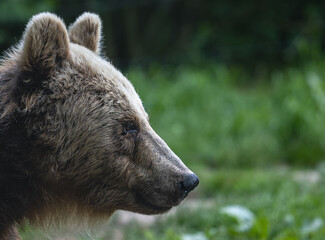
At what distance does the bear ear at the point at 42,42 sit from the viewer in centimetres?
311

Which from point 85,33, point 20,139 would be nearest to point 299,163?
point 85,33

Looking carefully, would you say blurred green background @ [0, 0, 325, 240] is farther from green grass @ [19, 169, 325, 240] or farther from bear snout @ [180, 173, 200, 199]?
bear snout @ [180, 173, 200, 199]

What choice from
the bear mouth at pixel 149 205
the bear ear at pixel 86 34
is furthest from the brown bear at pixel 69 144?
the bear ear at pixel 86 34

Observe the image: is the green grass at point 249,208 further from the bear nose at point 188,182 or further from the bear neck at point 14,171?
the bear nose at point 188,182

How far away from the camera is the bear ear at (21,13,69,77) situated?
3111mm

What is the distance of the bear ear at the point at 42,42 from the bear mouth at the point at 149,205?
831 millimetres

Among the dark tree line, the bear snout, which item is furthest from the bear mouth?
the dark tree line

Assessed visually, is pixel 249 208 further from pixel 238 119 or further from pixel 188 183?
pixel 238 119

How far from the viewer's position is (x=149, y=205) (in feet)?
10.8

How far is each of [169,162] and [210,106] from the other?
5.52 meters

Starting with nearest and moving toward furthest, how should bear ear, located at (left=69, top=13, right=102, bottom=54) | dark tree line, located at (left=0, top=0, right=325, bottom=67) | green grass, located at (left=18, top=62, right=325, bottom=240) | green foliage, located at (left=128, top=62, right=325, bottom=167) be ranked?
bear ear, located at (left=69, top=13, right=102, bottom=54) < green grass, located at (left=18, top=62, right=325, bottom=240) < green foliage, located at (left=128, top=62, right=325, bottom=167) < dark tree line, located at (left=0, top=0, right=325, bottom=67)

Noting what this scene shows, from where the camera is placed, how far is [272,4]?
13703mm

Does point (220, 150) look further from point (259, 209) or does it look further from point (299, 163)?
point (259, 209)

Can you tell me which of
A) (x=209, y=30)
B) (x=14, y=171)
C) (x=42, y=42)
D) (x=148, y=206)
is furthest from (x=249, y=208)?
(x=209, y=30)
